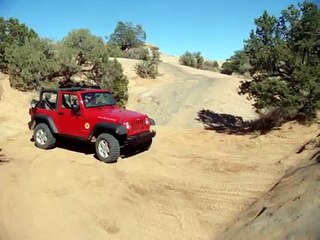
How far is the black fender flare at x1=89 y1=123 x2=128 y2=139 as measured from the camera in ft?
32.0

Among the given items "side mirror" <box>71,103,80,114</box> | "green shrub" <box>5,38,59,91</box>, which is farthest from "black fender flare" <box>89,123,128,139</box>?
"green shrub" <box>5,38,59,91</box>

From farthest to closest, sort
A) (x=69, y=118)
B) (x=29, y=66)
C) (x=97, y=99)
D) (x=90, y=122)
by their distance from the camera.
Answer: (x=29, y=66) < (x=97, y=99) < (x=69, y=118) < (x=90, y=122)

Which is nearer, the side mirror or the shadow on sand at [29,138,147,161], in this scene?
the side mirror

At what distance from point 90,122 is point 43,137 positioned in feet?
6.41

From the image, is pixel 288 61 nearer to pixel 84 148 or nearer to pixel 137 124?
pixel 137 124

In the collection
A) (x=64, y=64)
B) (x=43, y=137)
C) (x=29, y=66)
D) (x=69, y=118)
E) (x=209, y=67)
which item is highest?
(x=209, y=67)

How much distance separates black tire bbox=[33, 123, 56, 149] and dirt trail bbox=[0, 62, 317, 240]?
27 centimetres

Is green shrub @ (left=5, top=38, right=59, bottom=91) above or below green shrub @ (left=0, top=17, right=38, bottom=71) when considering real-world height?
below

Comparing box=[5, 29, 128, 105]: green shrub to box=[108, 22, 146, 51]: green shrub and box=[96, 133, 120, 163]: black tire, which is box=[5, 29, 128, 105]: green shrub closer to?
box=[96, 133, 120, 163]: black tire

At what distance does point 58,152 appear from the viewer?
1107 centimetres

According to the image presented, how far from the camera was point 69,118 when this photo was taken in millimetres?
10750

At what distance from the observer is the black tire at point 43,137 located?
444 inches

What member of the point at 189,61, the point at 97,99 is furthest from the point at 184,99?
the point at 189,61

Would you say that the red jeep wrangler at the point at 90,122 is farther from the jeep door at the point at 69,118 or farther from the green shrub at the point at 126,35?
the green shrub at the point at 126,35
